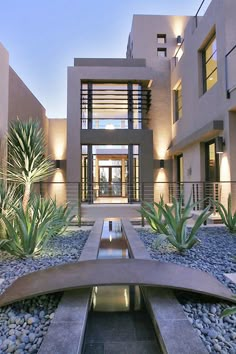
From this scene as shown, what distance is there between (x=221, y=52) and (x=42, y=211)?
6.35 meters

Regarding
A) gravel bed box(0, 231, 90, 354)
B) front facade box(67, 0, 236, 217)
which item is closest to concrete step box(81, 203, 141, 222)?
front facade box(67, 0, 236, 217)

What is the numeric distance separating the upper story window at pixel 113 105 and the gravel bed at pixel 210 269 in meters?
6.46

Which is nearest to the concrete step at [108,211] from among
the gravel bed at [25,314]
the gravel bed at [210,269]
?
the gravel bed at [210,269]

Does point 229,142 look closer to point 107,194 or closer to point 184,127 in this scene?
point 184,127

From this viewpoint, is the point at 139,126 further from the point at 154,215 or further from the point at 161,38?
the point at 154,215

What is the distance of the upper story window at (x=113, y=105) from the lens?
11.8 meters

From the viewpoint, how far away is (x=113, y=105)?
11.9 m

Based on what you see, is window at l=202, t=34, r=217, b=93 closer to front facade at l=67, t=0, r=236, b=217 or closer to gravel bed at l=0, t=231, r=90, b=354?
front facade at l=67, t=0, r=236, b=217

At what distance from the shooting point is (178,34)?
48.2 ft

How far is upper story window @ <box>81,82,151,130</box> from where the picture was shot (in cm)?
1178

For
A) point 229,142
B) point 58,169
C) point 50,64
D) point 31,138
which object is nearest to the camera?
point 31,138

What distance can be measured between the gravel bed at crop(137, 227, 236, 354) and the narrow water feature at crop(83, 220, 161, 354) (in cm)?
40

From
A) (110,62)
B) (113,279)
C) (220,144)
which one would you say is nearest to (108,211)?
(220,144)

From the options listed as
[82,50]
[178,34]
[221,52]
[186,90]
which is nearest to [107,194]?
[186,90]
